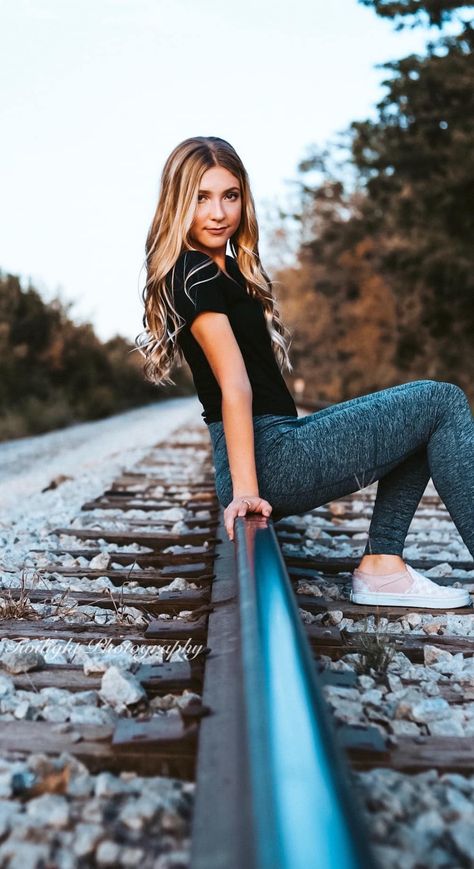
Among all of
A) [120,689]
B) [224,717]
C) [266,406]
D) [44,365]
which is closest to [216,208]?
[266,406]

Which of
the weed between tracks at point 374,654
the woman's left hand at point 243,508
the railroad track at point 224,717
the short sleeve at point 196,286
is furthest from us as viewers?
the short sleeve at point 196,286

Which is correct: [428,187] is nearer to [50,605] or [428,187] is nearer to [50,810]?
[50,605]

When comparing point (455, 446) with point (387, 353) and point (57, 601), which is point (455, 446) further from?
point (387, 353)

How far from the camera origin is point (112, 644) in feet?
6.75

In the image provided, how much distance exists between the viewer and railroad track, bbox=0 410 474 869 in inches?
39.1

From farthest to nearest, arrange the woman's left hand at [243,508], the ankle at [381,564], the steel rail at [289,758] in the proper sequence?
the ankle at [381,564], the woman's left hand at [243,508], the steel rail at [289,758]

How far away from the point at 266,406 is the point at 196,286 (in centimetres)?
44

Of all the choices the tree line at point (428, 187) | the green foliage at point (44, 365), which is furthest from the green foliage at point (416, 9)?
the green foliage at point (44, 365)

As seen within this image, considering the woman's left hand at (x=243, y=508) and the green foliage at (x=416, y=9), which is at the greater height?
the green foliage at (x=416, y=9)

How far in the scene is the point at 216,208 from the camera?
2.60 metres

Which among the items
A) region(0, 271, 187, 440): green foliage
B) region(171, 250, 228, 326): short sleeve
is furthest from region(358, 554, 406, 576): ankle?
region(0, 271, 187, 440): green foliage

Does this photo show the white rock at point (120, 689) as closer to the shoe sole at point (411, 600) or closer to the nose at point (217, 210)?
the shoe sole at point (411, 600)

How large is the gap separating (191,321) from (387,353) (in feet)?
94.5

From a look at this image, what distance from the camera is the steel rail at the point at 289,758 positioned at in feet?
2.77
